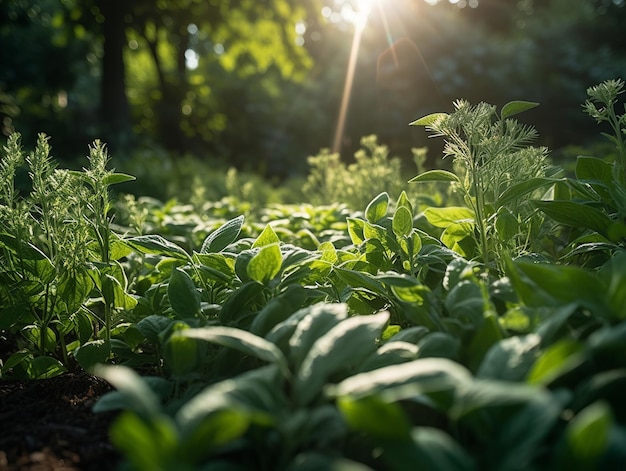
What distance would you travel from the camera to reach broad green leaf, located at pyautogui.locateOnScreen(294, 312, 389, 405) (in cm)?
93

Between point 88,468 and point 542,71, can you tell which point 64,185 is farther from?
point 542,71

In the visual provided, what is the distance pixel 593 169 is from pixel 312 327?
1.23m

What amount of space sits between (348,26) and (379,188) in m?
16.6

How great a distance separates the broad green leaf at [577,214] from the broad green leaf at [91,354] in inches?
49.0

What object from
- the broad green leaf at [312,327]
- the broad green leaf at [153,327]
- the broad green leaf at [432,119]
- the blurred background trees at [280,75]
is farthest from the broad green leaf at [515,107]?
the blurred background trees at [280,75]

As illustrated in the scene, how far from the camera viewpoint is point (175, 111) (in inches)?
608

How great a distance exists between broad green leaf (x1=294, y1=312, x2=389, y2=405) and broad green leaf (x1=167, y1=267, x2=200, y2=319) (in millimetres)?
503

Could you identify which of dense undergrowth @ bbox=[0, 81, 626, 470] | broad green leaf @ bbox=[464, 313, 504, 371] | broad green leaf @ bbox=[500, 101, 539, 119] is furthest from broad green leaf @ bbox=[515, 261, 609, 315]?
broad green leaf @ bbox=[500, 101, 539, 119]

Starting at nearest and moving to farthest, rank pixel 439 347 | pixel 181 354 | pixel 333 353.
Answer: pixel 333 353, pixel 439 347, pixel 181 354

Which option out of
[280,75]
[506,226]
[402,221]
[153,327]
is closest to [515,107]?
[506,226]

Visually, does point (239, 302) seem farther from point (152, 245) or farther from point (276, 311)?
point (152, 245)

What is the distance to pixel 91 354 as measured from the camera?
156 centimetres

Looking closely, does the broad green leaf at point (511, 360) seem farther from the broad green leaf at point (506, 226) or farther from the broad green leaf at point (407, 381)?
the broad green leaf at point (506, 226)

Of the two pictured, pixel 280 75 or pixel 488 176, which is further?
pixel 280 75
